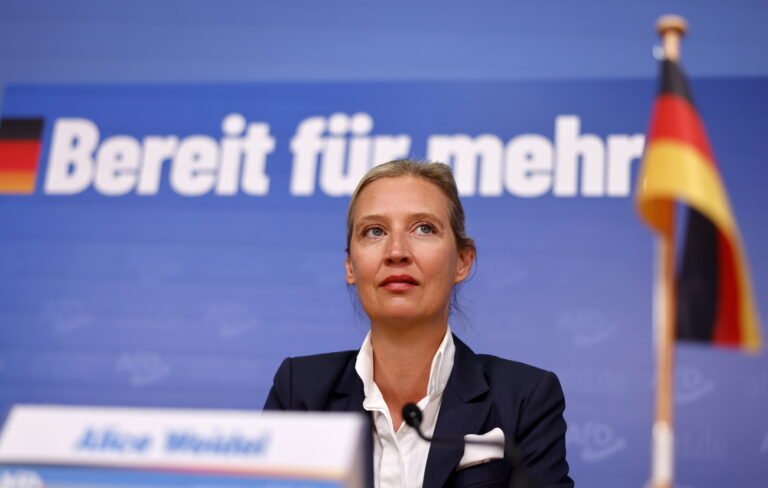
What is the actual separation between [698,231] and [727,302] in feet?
0.28

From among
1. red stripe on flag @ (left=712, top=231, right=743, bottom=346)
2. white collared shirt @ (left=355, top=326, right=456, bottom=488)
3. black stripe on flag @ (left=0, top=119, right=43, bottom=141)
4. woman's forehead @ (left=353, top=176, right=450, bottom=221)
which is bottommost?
white collared shirt @ (left=355, top=326, right=456, bottom=488)

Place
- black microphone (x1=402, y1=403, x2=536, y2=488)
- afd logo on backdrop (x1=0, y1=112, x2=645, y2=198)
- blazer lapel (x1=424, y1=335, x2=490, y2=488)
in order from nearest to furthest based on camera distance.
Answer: black microphone (x1=402, y1=403, x2=536, y2=488) < blazer lapel (x1=424, y1=335, x2=490, y2=488) < afd logo on backdrop (x1=0, y1=112, x2=645, y2=198)

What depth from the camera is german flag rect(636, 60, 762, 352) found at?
39.1 inches

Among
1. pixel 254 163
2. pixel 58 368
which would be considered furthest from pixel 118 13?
pixel 58 368

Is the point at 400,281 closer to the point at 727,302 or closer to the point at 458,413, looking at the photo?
the point at 458,413

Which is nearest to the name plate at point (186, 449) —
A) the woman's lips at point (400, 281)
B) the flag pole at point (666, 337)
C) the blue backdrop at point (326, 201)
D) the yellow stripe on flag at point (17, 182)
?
the flag pole at point (666, 337)

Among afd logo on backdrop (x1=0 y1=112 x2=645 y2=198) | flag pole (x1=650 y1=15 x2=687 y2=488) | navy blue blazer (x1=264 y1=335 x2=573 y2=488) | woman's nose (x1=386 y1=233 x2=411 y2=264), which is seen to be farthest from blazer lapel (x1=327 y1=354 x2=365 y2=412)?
afd logo on backdrop (x1=0 y1=112 x2=645 y2=198)

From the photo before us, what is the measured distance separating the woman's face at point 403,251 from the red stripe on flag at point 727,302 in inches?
31.7

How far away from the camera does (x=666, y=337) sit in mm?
981

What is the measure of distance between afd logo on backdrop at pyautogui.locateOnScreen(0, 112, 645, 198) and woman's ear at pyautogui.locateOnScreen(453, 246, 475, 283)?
91cm

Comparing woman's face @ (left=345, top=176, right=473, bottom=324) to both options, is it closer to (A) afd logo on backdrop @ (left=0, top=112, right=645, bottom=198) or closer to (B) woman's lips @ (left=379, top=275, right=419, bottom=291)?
(B) woman's lips @ (left=379, top=275, right=419, bottom=291)

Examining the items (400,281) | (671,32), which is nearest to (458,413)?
(400,281)

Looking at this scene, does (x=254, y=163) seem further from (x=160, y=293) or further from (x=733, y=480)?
(x=733, y=480)

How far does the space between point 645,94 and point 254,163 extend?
1253 mm
